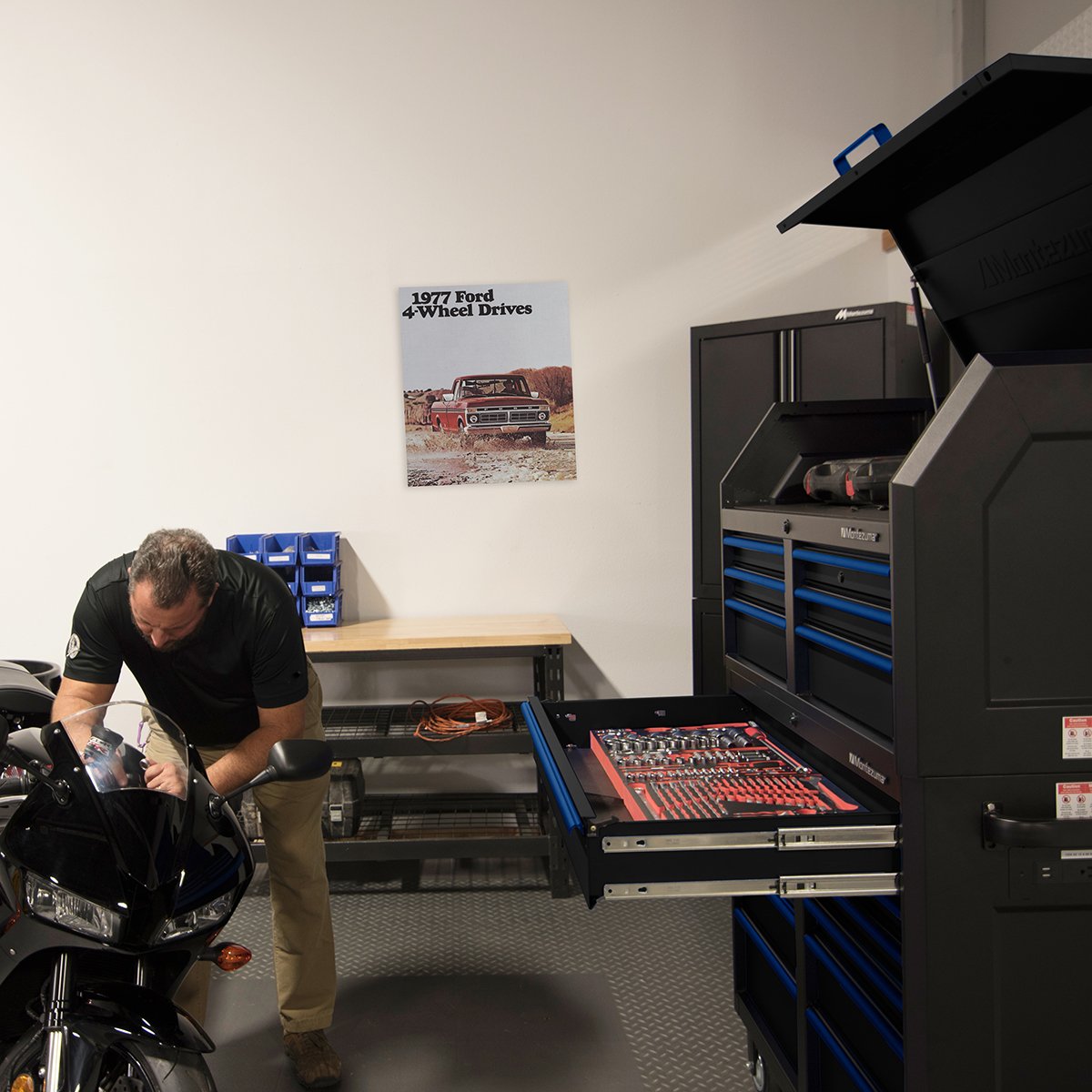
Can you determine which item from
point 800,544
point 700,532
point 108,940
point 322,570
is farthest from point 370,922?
point 800,544

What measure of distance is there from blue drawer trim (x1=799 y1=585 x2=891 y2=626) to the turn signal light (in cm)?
109

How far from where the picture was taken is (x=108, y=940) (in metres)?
1.43

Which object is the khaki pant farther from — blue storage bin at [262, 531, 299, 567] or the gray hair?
blue storage bin at [262, 531, 299, 567]

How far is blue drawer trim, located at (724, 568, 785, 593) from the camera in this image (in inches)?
70.0

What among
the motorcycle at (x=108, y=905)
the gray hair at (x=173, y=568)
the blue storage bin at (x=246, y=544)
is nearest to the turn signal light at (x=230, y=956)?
the motorcycle at (x=108, y=905)

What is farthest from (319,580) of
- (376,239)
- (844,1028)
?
(844,1028)

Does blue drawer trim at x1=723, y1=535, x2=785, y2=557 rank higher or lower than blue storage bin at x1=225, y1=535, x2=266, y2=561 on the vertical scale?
higher

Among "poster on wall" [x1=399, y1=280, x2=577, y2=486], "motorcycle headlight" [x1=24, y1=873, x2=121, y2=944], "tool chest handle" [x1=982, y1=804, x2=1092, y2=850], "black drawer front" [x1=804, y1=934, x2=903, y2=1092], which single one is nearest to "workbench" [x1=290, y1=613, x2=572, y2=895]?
"poster on wall" [x1=399, y1=280, x2=577, y2=486]

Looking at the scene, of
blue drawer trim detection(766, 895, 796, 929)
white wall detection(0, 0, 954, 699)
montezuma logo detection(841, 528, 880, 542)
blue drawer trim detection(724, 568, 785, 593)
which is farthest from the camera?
white wall detection(0, 0, 954, 699)

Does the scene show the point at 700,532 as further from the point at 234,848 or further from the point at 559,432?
the point at 234,848

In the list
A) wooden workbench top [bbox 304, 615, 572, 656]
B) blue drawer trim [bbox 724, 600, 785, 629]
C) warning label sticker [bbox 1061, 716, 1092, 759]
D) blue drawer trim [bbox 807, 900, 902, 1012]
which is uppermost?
blue drawer trim [bbox 724, 600, 785, 629]

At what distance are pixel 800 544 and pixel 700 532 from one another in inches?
80.3

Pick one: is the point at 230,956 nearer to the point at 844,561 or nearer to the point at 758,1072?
the point at 844,561

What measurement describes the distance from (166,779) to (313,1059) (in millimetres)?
1235
